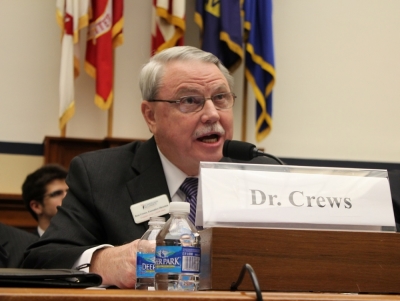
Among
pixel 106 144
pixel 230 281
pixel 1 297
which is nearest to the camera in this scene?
pixel 1 297

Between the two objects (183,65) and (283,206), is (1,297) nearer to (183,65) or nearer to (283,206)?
(283,206)

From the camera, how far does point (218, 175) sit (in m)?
1.49

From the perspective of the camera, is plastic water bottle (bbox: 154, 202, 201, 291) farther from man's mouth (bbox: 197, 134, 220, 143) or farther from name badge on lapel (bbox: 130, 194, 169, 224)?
man's mouth (bbox: 197, 134, 220, 143)

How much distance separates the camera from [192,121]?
8.53 ft

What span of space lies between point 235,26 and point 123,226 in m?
3.44

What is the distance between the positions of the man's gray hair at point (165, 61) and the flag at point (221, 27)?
8.93ft

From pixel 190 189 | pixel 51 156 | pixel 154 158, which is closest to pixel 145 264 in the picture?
pixel 190 189

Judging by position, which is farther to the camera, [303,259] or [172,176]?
[172,176]

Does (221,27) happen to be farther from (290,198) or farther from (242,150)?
(290,198)

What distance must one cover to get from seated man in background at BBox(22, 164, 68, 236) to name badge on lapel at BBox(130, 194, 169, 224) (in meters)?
2.64

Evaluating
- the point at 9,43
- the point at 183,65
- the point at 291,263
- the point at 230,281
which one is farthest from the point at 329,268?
the point at 9,43

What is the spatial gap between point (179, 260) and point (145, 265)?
24cm

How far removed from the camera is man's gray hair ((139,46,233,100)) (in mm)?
2682

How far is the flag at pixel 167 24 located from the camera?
17.6 ft
